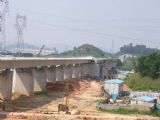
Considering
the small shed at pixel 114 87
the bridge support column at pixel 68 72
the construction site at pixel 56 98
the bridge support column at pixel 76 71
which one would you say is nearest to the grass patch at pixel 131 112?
the construction site at pixel 56 98

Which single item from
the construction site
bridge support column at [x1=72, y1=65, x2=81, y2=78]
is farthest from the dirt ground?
bridge support column at [x1=72, y1=65, x2=81, y2=78]

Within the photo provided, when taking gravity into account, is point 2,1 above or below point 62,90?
above

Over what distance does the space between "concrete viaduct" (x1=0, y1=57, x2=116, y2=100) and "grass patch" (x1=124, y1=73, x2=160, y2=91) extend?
42.6ft

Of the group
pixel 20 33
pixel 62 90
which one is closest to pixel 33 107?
pixel 62 90

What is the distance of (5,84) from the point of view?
42.1m

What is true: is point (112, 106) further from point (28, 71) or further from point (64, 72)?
point (64, 72)

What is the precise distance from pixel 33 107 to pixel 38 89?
16.8 m

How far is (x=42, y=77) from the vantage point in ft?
190

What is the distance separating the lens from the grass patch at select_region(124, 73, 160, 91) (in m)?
63.9

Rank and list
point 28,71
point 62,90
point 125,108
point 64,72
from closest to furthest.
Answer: point 125,108 < point 28,71 < point 62,90 < point 64,72

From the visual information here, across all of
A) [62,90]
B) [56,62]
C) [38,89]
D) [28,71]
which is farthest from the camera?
[56,62]

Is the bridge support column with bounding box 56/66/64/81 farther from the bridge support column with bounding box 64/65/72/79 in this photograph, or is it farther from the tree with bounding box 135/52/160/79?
the tree with bounding box 135/52/160/79

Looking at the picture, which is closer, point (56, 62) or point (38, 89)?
point (38, 89)

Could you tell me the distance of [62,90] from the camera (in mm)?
60688
